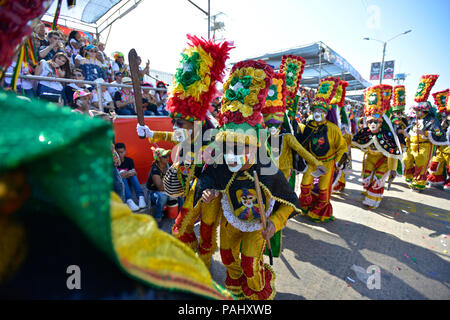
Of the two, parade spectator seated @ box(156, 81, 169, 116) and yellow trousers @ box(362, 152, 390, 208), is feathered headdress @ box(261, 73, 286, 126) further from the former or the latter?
parade spectator seated @ box(156, 81, 169, 116)

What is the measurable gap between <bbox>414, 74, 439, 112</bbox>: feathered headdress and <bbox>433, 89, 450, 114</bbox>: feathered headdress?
54.6 inches

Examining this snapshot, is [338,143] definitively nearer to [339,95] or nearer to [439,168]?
[339,95]

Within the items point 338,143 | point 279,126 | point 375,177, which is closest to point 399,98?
point 375,177

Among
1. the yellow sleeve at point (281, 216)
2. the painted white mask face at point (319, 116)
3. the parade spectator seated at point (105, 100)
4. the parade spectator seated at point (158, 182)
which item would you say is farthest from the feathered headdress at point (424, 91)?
the parade spectator seated at point (105, 100)

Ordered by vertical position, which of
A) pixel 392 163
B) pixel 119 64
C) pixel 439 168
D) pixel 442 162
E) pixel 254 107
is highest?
pixel 119 64

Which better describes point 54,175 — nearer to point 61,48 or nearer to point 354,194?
point 61,48

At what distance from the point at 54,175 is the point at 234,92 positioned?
2.03 m

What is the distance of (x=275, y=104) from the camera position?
3.35m

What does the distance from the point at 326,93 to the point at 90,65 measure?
15.6 feet

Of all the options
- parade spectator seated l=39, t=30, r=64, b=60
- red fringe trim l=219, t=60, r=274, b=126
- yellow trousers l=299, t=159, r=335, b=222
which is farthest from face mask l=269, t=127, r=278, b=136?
parade spectator seated l=39, t=30, r=64, b=60

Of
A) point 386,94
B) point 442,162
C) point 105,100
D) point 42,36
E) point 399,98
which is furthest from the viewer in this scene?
point 399,98

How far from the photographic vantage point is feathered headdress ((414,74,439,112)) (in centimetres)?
587

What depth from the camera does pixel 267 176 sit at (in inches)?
80.9

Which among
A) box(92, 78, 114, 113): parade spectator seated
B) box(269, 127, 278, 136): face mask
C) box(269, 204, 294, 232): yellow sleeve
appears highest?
box(92, 78, 114, 113): parade spectator seated
